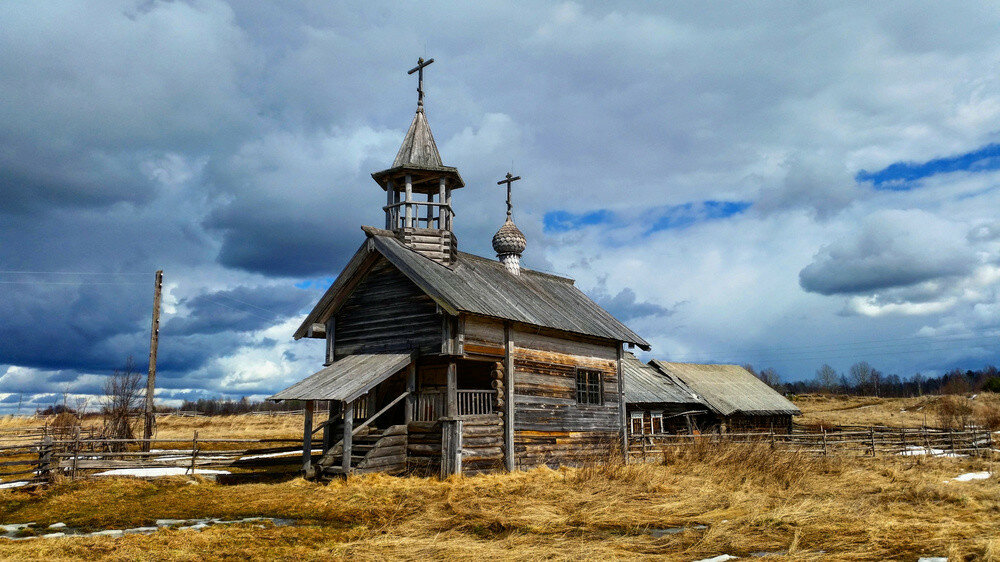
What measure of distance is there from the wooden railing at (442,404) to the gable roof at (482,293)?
2372 mm

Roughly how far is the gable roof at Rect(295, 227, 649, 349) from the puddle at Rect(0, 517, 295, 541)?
7154mm

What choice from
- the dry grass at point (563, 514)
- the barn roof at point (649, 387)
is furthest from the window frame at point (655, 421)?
the dry grass at point (563, 514)

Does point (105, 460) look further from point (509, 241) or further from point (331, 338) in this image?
point (509, 241)

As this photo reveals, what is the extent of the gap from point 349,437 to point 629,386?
18348 mm

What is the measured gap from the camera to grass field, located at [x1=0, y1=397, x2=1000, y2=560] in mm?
9039

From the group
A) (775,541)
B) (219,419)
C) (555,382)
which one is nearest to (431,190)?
(555,382)

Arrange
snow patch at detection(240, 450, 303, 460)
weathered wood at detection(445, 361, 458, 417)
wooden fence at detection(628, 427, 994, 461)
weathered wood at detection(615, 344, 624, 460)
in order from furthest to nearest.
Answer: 1. wooden fence at detection(628, 427, 994, 461)
2. snow patch at detection(240, 450, 303, 460)
3. weathered wood at detection(615, 344, 624, 460)
4. weathered wood at detection(445, 361, 458, 417)

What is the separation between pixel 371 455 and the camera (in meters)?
17.3

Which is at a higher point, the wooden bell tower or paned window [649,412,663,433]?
the wooden bell tower

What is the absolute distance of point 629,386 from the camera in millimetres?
32375

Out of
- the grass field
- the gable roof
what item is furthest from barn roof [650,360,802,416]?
the grass field

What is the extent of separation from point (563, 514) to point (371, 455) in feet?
23.4

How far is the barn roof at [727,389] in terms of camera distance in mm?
36375

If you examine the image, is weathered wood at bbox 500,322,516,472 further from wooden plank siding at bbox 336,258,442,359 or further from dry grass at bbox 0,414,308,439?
dry grass at bbox 0,414,308,439
